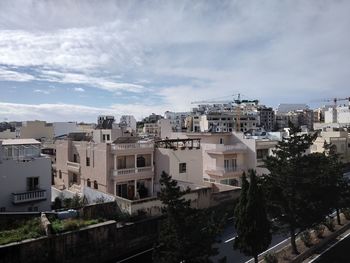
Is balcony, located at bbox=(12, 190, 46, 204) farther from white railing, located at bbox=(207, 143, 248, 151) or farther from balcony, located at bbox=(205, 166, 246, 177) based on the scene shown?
white railing, located at bbox=(207, 143, 248, 151)

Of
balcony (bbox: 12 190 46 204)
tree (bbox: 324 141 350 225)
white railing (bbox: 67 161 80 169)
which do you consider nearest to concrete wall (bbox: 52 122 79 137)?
white railing (bbox: 67 161 80 169)

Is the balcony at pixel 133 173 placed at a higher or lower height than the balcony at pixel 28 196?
higher

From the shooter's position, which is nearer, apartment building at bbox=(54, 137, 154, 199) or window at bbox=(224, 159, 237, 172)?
apartment building at bbox=(54, 137, 154, 199)

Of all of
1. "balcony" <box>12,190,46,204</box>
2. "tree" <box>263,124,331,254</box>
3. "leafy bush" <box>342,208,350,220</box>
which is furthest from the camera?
"leafy bush" <box>342,208,350,220</box>

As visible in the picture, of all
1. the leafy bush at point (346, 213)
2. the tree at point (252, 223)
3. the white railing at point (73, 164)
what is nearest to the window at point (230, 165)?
the leafy bush at point (346, 213)

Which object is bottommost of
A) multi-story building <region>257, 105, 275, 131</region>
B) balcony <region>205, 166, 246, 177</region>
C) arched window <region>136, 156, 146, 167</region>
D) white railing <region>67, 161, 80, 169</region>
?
balcony <region>205, 166, 246, 177</region>

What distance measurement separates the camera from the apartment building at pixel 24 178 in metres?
26.0

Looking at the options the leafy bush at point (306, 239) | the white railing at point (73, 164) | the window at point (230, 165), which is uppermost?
the white railing at point (73, 164)

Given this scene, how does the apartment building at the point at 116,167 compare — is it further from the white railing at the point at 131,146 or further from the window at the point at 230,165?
the window at the point at 230,165

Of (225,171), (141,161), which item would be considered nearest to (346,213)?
(225,171)

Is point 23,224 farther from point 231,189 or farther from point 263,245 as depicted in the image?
point 231,189

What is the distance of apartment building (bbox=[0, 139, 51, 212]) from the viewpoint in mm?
26000

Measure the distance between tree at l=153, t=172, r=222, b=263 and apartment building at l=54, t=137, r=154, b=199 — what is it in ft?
58.5

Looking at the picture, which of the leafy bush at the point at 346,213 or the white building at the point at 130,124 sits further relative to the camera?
the white building at the point at 130,124
